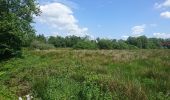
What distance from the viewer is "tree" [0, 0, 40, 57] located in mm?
32188

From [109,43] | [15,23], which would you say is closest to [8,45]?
[15,23]

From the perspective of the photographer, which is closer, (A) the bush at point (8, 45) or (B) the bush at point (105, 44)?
(A) the bush at point (8, 45)

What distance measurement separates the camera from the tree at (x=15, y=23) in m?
32.2

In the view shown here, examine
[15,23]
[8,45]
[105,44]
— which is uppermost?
[15,23]

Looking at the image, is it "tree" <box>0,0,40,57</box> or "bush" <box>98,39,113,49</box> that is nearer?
"tree" <box>0,0,40,57</box>

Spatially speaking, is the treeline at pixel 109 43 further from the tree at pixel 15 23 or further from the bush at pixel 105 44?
the tree at pixel 15 23

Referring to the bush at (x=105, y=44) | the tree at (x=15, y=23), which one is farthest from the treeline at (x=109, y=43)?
the tree at (x=15, y=23)

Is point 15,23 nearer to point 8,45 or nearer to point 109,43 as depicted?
point 8,45

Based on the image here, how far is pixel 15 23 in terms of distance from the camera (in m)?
32.6

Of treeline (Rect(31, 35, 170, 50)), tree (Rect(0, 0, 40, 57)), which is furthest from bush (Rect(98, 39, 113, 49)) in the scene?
tree (Rect(0, 0, 40, 57))

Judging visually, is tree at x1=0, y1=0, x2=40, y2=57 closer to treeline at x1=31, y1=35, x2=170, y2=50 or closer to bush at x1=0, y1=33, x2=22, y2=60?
bush at x1=0, y1=33, x2=22, y2=60

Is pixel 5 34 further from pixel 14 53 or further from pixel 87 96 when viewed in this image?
pixel 87 96

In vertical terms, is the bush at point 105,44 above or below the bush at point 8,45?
below

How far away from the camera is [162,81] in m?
12.8
